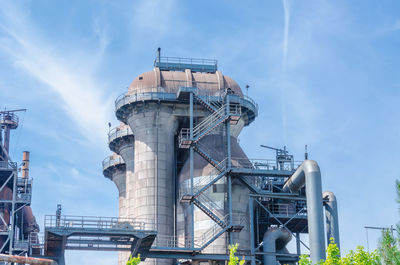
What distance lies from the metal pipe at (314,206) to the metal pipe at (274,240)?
6.14m

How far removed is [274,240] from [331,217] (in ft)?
16.9

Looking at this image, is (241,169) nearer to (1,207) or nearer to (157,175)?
(157,175)

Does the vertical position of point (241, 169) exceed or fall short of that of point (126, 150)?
it falls short

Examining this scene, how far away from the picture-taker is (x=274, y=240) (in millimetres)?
54406

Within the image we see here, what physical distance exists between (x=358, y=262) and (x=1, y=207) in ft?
157

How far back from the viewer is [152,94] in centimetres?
5744

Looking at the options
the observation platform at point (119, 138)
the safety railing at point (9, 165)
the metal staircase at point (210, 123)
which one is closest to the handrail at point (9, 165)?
the safety railing at point (9, 165)

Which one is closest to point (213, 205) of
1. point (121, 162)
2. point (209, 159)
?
point (209, 159)

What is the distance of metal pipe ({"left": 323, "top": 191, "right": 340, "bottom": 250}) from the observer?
166 ft

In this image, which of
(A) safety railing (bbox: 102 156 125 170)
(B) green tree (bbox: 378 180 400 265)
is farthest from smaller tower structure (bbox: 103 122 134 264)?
(B) green tree (bbox: 378 180 400 265)

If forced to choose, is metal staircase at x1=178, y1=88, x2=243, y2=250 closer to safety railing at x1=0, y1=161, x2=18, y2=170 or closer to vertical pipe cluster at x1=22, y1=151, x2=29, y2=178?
safety railing at x1=0, y1=161, x2=18, y2=170

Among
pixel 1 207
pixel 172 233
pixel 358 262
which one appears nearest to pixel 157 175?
pixel 172 233

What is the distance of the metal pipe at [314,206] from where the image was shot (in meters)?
44.1

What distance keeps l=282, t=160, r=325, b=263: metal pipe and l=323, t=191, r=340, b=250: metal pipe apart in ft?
11.9
